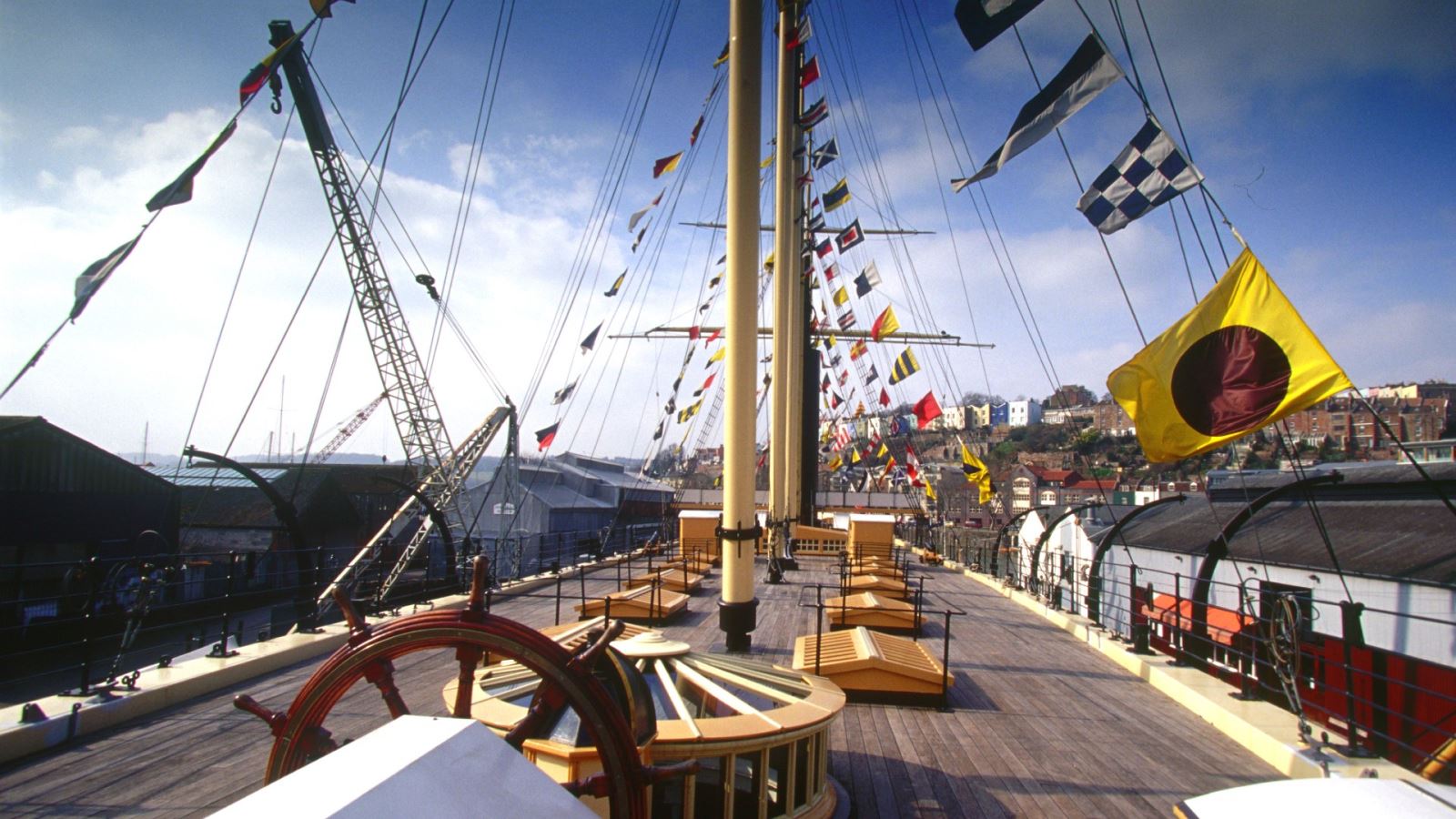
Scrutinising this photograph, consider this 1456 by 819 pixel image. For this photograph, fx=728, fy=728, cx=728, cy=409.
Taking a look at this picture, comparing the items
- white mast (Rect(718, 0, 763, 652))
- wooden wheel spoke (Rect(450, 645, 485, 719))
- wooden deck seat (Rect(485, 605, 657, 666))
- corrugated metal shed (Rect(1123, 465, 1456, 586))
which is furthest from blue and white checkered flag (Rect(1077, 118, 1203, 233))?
wooden wheel spoke (Rect(450, 645, 485, 719))

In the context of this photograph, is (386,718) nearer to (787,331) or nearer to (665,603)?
(665,603)

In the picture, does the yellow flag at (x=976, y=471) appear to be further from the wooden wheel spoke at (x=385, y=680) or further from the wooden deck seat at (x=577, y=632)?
the wooden wheel spoke at (x=385, y=680)

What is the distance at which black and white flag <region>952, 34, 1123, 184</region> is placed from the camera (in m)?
5.59

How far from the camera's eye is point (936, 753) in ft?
17.7

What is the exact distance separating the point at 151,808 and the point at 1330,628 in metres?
13.6

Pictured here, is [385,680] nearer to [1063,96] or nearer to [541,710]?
[541,710]

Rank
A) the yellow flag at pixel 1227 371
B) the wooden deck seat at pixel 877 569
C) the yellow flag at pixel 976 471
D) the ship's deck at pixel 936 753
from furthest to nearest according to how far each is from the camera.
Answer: the yellow flag at pixel 976 471 < the wooden deck seat at pixel 877 569 < the yellow flag at pixel 1227 371 < the ship's deck at pixel 936 753

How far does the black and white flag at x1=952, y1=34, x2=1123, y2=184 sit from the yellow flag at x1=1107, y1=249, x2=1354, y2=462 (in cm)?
168

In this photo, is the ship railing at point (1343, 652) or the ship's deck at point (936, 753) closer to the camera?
the ship's deck at point (936, 753)

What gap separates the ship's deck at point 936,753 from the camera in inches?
171

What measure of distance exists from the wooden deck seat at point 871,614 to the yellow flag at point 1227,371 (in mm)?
4955

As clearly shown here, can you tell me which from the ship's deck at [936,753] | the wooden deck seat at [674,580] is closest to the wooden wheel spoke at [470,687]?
the ship's deck at [936,753]

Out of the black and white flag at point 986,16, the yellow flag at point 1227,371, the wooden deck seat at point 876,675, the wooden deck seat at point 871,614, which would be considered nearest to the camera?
the yellow flag at point 1227,371

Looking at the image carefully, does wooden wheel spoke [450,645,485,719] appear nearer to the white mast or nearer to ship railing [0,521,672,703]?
the white mast
